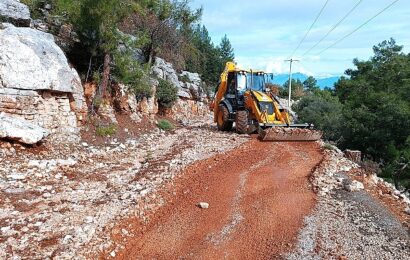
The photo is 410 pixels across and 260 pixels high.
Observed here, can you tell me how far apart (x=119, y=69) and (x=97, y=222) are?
8.54 m

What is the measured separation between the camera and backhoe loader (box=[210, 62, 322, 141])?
11.6 m

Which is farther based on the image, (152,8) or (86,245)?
(152,8)

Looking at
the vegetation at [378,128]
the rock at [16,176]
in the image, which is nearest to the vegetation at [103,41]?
the rock at [16,176]

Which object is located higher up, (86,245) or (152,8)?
(152,8)

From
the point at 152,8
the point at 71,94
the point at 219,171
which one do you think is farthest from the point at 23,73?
the point at 152,8

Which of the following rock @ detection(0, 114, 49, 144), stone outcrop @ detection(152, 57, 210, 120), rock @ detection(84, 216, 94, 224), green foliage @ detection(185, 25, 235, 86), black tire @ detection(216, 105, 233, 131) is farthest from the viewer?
green foliage @ detection(185, 25, 235, 86)

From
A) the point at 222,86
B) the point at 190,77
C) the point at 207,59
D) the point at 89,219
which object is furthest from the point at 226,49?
the point at 89,219

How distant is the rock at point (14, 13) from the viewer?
10258mm

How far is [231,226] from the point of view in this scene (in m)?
5.19

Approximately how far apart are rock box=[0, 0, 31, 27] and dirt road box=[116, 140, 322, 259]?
21.6 ft

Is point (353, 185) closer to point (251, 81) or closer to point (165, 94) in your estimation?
Answer: point (251, 81)

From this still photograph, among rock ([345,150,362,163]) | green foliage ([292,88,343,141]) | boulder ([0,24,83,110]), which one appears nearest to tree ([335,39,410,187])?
green foliage ([292,88,343,141])

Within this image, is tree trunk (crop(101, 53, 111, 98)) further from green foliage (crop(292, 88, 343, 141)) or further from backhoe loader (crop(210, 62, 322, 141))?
green foliage (crop(292, 88, 343, 141))

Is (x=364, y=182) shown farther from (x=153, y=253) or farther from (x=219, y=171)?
(x=153, y=253)
